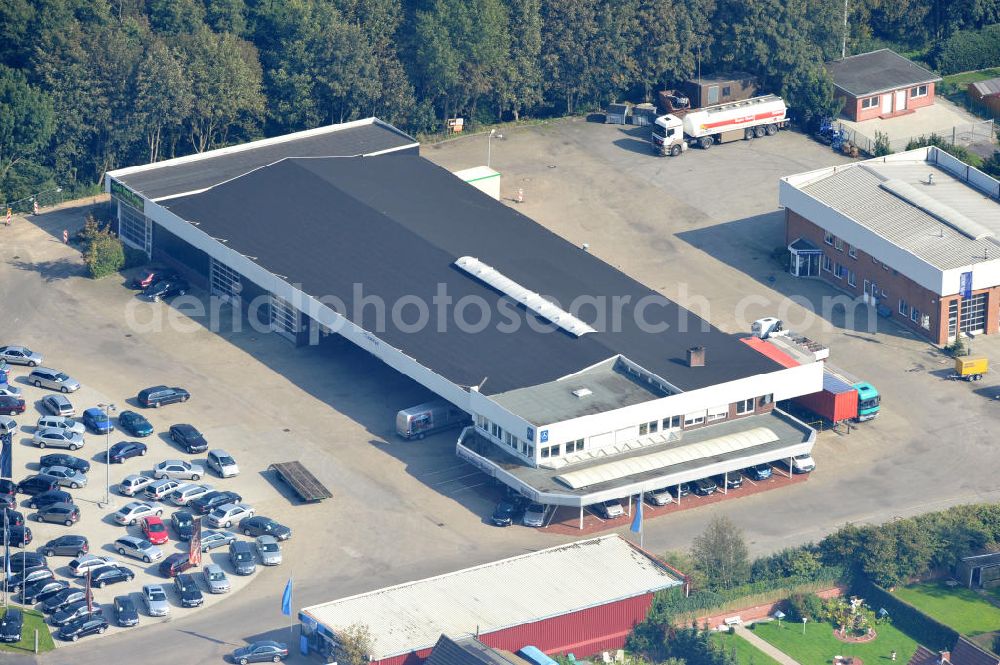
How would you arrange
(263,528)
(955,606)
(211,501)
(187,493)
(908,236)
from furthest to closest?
(908,236)
(187,493)
(211,501)
(263,528)
(955,606)

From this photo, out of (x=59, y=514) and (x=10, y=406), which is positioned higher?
(x=10, y=406)

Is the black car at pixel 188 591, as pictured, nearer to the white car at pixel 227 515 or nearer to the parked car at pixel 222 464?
the white car at pixel 227 515

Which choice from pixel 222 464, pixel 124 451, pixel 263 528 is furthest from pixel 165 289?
pixel 263 528

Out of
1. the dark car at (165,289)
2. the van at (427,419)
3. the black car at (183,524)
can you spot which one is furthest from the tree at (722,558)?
the dark car at (165,289)

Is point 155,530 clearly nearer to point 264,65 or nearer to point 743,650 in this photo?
point 743,650

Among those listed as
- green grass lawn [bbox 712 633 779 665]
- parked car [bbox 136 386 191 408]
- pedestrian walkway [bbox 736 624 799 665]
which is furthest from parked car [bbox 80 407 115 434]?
pedestrian walkway [bbox 736 624 799 665]

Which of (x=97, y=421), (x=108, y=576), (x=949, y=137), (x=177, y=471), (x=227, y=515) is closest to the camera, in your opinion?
(x=108, y=576)

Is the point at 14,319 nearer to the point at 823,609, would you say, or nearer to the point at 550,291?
the point at 550,291

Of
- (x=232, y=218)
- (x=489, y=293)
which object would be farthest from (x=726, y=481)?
(x=232, y=218)
